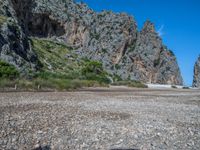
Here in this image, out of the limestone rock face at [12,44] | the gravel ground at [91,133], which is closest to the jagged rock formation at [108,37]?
the limestone rock face at [12,44]

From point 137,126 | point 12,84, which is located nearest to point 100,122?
point 137,126

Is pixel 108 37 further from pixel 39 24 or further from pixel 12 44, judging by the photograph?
pixel 12 44

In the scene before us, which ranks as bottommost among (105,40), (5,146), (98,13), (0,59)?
(5,146)

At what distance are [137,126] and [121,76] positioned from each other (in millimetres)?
118167

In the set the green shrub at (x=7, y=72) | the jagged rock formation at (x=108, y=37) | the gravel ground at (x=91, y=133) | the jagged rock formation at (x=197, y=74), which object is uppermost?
the jagged rock formation at (x=108, y=37)

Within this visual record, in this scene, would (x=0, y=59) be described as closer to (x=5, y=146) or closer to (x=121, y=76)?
(x=5, y=146)

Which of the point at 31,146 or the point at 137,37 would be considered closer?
the point at 31,146

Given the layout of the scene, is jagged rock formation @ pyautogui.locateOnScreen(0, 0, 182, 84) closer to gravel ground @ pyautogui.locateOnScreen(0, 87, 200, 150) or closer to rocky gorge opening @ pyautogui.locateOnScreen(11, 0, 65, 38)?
rocky gorge opening @ pyautogui.locateOnScreen(11, 0, 65, 38)

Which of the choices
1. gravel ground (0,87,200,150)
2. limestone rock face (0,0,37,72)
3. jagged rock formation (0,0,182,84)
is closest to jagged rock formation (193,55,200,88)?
jagged rock formation (0,0,182,84)

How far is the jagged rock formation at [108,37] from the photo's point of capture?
126 metres

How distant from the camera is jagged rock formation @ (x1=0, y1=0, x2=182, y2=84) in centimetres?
12596

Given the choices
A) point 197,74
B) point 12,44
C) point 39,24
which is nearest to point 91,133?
point 12,44

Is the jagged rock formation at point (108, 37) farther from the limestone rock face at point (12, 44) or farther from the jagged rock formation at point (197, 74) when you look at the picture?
the limestone rock face at point (12, 44)

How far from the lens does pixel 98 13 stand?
148625mm
